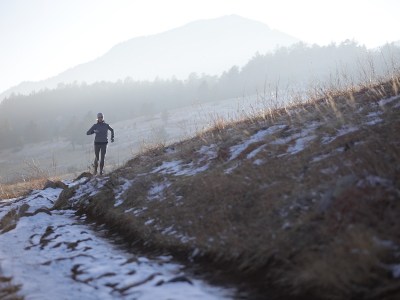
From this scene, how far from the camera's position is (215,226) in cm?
546

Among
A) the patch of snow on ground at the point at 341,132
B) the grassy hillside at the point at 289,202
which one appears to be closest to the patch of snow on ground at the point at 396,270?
the grassy hillside at the point at 289,202

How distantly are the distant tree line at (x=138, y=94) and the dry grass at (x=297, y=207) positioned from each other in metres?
72.5

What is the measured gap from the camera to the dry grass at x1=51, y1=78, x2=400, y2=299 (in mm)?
3725

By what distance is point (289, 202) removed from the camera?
5.10 m

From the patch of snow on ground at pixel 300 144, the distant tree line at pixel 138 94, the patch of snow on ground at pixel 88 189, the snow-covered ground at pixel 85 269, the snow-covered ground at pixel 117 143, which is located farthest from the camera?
the distant tree line at pixel 138 94

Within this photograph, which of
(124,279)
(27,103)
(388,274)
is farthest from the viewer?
(27,103)

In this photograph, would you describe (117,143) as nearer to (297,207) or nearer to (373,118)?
(373,118)

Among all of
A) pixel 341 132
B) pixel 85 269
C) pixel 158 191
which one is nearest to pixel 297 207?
pixel 341 132

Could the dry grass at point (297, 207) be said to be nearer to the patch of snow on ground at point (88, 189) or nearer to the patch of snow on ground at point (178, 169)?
the patch of snow on ground at point (178, 169)

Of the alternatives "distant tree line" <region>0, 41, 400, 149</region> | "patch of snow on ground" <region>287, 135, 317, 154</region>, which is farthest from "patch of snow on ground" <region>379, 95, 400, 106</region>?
"distant tree line" <region>0, 41, 400, 149</region>

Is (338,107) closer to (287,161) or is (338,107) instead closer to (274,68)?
(287,161)

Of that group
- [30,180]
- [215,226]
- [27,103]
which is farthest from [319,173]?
[27,103]

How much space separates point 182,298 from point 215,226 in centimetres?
166

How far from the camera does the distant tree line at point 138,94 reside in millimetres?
94875
